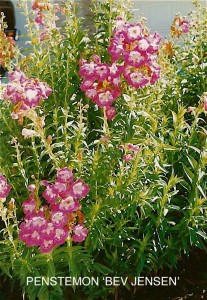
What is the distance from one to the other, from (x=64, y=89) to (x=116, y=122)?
0.58 m

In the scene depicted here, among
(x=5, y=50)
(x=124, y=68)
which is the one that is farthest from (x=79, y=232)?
(x=5, y=50)

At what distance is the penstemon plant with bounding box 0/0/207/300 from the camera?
2528mm

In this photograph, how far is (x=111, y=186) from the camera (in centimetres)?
282

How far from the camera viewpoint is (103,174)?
2801mm

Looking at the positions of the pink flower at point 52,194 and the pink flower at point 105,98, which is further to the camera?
the pink flower at point 105,98

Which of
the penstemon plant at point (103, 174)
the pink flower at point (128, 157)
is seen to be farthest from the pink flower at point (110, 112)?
the pink flower at point (128, 157)

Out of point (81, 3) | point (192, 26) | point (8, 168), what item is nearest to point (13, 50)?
point (8, 168)

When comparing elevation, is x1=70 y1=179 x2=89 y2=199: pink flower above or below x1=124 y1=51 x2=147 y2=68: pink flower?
below

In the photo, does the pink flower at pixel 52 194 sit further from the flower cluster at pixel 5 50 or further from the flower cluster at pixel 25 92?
the flower cluster at pixel 5 50

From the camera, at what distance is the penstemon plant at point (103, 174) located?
8.29 feet

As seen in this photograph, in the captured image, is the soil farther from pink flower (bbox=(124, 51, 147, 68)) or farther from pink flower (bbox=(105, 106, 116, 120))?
pink flower (bbox=(124, 51, 147, 68))

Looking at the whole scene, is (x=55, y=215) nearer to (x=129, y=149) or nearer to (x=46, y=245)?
(x=46, y=245)


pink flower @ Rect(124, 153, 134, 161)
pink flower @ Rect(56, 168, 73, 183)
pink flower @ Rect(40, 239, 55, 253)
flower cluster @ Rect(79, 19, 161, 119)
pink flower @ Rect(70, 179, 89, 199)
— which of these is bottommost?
pink flower @ Rect(40, 239, 55, 253)

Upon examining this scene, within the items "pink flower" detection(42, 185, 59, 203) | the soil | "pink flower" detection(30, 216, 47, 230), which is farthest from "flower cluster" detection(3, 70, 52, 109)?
the soil
